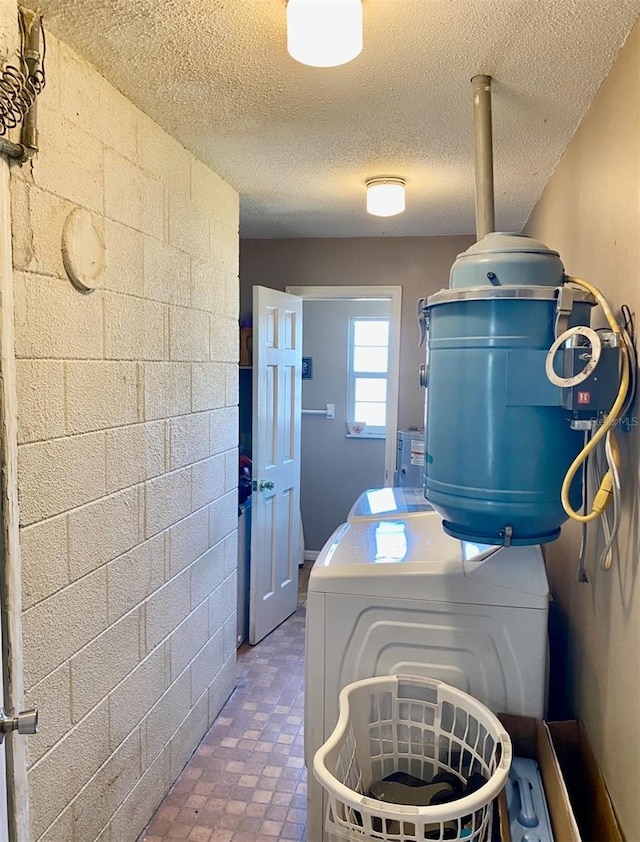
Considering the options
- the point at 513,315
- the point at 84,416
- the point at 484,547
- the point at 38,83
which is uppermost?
the point at 38,83

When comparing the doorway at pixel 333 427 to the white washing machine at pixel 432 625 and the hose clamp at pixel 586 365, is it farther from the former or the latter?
the hose clamp at pixel 586 365

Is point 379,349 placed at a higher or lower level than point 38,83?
lower

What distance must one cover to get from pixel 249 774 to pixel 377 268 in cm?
282

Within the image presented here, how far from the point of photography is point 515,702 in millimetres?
1627

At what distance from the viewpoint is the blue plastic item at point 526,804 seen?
1314mm

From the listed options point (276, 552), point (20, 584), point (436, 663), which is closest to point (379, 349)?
point (276, 552)

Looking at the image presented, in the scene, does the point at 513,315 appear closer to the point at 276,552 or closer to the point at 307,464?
the point at 276,552

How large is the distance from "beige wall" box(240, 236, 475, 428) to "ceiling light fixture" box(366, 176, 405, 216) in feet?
4.05

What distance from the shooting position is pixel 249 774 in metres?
2.32

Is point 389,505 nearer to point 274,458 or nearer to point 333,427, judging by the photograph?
point 274,458

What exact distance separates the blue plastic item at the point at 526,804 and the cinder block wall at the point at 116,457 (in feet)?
3.61

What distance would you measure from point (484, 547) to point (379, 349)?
11.6ft

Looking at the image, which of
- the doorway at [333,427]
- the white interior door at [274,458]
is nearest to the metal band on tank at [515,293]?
the white interior door at [274,458]

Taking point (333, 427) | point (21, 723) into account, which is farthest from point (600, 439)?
point (333, 427)
